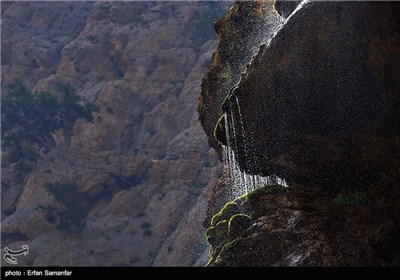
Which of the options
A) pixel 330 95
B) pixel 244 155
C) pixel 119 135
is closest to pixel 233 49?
pixel 244 155

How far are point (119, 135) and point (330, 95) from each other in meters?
51.8

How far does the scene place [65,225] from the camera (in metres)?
52.3

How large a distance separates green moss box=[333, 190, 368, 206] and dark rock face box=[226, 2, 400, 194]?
485mm

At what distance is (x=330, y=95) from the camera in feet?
42.7

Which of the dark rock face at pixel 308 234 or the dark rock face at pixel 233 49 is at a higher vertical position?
the dark rock face at pixel 233 49

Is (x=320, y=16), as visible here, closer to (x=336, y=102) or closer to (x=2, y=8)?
(x=336, y=102)

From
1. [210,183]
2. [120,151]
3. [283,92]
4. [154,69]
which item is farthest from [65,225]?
[283,92]

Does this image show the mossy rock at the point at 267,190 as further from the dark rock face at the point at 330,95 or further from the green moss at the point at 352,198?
the dark rock face at the point at 330,95

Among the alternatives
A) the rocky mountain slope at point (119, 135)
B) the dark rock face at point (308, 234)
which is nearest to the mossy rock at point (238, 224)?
the dark rock face at point (308, 234)

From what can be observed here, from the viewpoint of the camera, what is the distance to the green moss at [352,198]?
Result: 1179 centimetres

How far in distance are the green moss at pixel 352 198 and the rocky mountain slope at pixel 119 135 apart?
3280 centimetres

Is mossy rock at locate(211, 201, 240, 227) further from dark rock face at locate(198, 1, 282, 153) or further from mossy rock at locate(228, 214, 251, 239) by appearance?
dark rock face at locate(198, 1, 282, 153)

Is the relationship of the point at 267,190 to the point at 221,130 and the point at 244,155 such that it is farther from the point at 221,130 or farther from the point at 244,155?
the point at 221,130

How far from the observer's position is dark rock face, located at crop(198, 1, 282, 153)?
18.8 m
